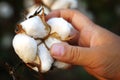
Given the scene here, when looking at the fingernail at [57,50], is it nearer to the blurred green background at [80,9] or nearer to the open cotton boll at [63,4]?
the open cotton boll at [63,4]

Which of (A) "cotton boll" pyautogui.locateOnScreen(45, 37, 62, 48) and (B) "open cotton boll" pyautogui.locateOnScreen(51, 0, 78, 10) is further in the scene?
(B) "open cotton boll" pyautogui.locateOnScreen(51, 0, 78, 10)

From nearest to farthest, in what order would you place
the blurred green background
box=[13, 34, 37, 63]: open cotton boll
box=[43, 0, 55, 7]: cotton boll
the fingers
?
box=[13, 34, 37, 63]: open cotton boll < the fingers < box=[43, 0, 55, 7]: cotton boll < the blurred green background

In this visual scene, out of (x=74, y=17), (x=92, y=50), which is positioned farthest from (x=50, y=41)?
(x=74, y=17)

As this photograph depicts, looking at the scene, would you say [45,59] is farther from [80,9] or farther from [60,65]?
[80,9]

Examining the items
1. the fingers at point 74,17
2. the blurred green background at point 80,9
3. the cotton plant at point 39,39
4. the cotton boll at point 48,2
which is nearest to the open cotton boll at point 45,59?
the cotton plant at point 39,39

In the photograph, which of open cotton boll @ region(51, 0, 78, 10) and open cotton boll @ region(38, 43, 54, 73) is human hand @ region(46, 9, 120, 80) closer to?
open cotton boll @ region(38, 43, 54, 73)

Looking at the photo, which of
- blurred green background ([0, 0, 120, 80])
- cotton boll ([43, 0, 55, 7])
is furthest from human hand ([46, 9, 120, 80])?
blurred green background ([0, 0, 120, 80])
